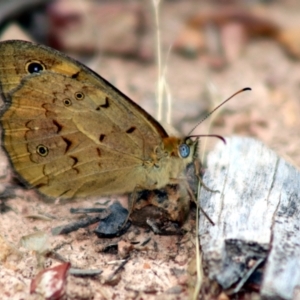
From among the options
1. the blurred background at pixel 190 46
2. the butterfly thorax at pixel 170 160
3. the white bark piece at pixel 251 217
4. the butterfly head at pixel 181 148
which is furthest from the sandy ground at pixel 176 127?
the butterfly head at pixel 181 148

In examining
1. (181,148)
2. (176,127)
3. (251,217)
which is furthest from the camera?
(176,127)

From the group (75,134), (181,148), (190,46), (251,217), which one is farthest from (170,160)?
(190,46)

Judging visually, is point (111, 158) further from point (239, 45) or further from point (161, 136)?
point (239, 45)

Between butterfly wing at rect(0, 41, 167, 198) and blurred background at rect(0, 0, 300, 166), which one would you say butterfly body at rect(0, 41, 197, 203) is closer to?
butterfly wing at rect(0, 41, 167, 198)

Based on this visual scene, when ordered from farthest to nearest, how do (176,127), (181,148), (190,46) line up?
1. (190,46)
2. (176,127)
3. (181,148)

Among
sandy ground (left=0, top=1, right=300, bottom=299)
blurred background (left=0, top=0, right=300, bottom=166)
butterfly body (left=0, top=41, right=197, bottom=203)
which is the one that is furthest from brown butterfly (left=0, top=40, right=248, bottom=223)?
blurred background (left=0, top=0, right=300, bottom=166)

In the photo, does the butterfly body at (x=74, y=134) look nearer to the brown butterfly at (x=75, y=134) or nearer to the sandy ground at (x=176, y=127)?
the brown butterfly at (x=75, y=134)

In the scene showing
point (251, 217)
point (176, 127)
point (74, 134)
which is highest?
point (176, 127)

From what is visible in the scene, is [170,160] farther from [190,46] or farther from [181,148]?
[190,46]

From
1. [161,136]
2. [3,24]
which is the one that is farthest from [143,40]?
[161,136]
